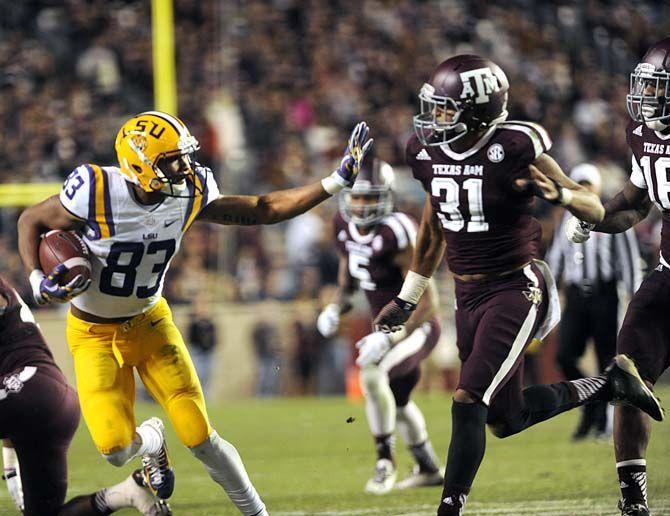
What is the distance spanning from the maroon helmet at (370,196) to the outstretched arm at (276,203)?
66.3 inches

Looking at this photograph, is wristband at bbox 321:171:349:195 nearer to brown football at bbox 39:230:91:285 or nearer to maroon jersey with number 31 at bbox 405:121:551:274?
maroon jersey with number 31 at bbox 405:121:551:274

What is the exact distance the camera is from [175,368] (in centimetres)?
472

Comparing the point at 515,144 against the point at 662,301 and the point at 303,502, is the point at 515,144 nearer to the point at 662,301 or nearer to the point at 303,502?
the point at 662,301

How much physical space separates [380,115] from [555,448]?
591cm

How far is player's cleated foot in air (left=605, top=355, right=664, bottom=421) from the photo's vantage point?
474 centimetres

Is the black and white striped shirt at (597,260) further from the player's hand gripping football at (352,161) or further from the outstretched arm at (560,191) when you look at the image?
the player's hand gripping football at (352,161)

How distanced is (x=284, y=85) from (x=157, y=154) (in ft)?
A: 27.4

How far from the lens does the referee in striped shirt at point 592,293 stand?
7.79 metres

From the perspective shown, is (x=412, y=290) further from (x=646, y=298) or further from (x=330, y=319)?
(x=330, y=319)

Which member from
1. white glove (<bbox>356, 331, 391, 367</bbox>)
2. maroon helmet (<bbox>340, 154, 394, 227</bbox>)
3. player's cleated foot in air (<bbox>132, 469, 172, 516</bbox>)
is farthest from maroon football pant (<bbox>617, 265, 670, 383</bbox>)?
maroon helmet (<bbox>340, 154, 394, 227</bbox>)


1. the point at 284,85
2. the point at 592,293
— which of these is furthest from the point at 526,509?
the point at 284,85

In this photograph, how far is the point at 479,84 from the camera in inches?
189

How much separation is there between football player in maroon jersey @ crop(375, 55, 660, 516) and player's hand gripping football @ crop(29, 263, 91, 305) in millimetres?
1387

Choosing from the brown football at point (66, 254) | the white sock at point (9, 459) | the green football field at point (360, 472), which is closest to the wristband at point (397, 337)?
the green football field at point (360, 472)
